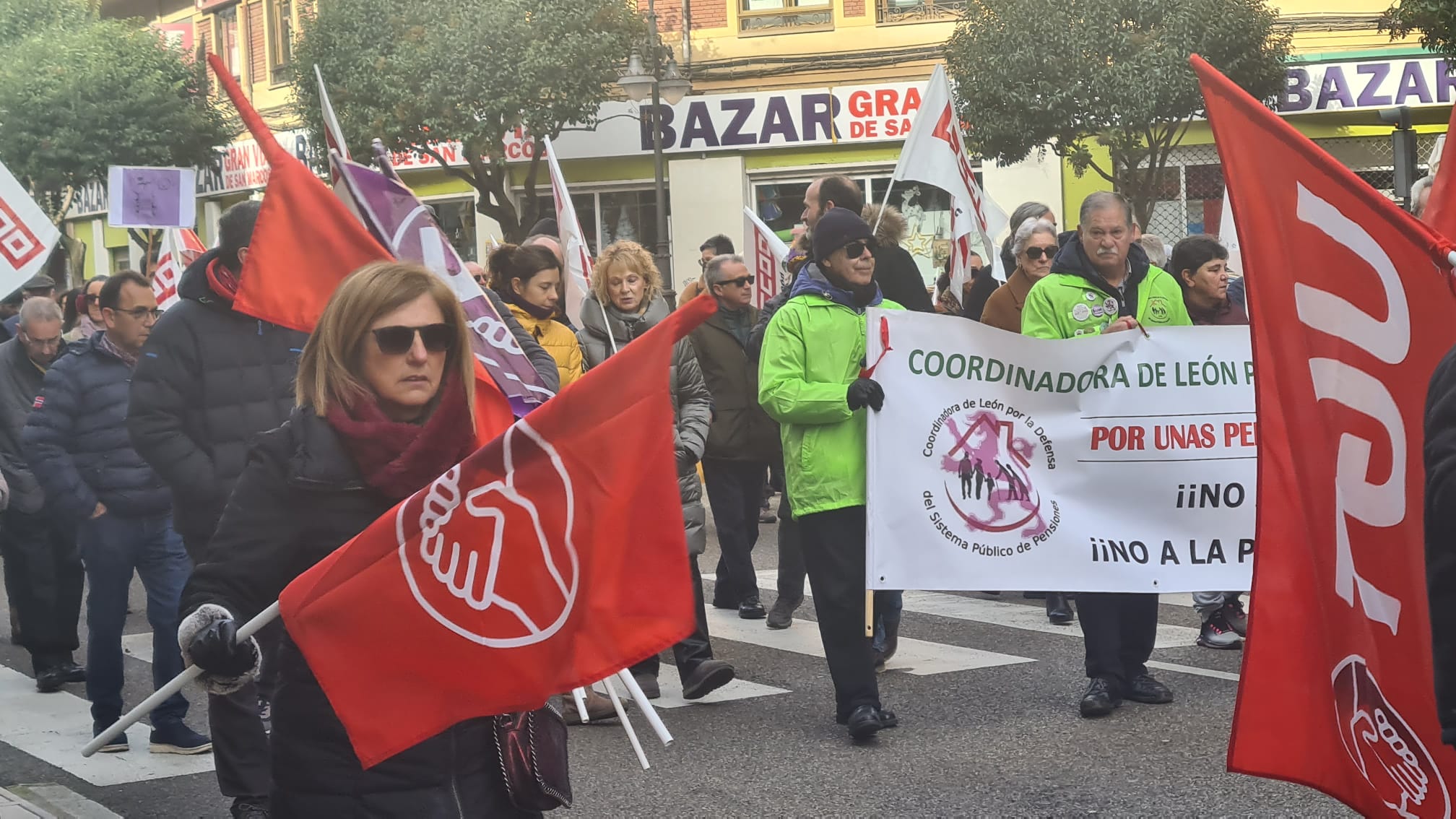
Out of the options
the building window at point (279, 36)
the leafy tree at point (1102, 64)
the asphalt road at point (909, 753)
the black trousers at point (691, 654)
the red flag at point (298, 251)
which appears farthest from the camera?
the building window at point (279, 36)

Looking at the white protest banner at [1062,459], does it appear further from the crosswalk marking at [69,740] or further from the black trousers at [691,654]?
the crosswalk marking at [69,740]

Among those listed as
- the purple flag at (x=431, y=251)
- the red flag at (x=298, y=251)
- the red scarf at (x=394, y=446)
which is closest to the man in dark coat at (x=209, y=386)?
the purple flag at (x=431, y=251)

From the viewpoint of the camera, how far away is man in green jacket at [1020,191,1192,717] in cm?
654

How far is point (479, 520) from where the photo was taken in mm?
2885

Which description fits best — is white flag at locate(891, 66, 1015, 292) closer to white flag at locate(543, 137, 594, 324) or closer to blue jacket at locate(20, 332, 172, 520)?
white flag at locate(543, 137, 594, 324)

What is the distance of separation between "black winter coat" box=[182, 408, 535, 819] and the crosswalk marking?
11.1ft

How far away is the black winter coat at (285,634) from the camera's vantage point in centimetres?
296

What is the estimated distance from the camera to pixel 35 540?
28.2 feet

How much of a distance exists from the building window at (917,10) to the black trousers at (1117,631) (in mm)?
19886

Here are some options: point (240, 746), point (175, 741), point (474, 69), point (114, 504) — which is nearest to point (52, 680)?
point (114, 504)

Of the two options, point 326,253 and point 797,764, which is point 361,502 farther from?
point 797,764

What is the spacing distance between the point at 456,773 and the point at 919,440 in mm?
3727

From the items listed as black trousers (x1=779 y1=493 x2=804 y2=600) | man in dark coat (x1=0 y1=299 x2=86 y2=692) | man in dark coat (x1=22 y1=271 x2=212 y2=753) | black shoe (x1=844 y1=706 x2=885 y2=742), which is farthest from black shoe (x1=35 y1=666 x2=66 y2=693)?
black shoe (x1=844 y1=706 x2=885 y2=742)

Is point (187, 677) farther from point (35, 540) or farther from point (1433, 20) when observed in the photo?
point (1433, 20)
